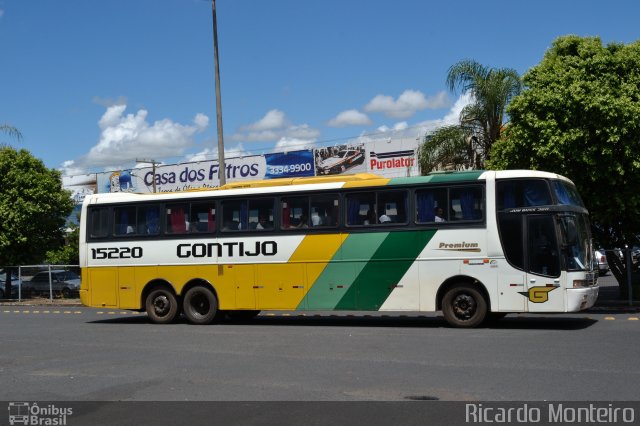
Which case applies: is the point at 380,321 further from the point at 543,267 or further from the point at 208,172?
the point at 208,172

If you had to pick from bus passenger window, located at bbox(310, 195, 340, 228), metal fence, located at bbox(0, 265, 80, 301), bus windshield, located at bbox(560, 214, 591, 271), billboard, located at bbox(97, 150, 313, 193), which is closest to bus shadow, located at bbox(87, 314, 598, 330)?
bus windshield, located at bbox(560, 214, 591, 271)

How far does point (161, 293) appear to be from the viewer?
19375 millimetres

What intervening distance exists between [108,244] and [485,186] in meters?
9.87

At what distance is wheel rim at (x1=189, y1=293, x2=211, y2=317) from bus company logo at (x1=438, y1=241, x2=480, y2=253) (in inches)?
245

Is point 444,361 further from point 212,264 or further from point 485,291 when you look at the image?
point 212,264

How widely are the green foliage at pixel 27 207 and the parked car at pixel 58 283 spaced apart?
1761 millimetres

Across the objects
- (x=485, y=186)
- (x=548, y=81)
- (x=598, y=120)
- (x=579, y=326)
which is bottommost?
(x=579, y=326)

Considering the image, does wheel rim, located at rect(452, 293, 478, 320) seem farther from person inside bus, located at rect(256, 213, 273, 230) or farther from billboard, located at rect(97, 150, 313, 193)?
billboard, located at rect(97, 150, 313, 193)

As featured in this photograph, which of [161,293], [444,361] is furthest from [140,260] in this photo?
[444,361]

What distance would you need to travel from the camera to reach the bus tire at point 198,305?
18.8 metres

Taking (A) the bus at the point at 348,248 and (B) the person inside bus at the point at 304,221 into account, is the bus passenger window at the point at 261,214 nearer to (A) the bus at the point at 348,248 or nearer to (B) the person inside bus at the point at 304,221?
(A) the bus at the point at 348,248

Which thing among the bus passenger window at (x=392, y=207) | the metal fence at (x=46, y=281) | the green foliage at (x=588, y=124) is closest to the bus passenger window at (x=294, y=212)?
the bus passenger window at (x=392, y=207)

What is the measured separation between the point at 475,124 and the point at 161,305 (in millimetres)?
11741
